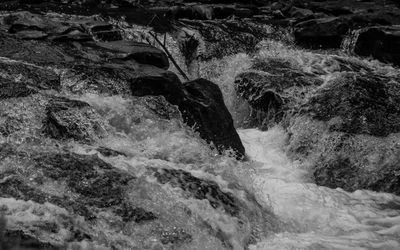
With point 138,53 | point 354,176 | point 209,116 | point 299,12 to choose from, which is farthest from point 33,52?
point 299,12

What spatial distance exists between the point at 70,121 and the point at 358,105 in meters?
5.27

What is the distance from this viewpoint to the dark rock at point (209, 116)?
8086mm

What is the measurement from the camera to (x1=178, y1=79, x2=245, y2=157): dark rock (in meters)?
8.09

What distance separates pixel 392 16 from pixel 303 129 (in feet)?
36.9

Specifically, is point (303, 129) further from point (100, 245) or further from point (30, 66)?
point (100, 245)

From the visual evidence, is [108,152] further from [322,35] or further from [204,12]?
[204,12]

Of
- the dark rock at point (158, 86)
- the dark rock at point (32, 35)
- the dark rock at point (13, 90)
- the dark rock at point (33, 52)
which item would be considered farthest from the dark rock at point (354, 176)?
the dark rock at point (32, 35)

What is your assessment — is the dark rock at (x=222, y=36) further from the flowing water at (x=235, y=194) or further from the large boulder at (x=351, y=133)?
the flowing water at (x=235, y=194)

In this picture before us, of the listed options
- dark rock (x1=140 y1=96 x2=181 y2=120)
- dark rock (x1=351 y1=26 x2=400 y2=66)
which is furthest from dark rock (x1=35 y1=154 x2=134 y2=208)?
dark rock (x1=351 y1=26 x2=400 y2=66)

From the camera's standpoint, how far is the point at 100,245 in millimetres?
4551

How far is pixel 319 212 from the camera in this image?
6832 mm

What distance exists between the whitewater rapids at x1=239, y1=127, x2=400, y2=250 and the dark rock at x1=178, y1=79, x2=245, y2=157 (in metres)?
0.63

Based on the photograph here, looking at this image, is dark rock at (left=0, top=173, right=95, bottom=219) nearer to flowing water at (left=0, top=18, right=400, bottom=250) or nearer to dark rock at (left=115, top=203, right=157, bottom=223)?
flowing water at (left=0, top=18, right=400, bottom=250)

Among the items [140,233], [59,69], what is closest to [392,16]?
[59,69]
